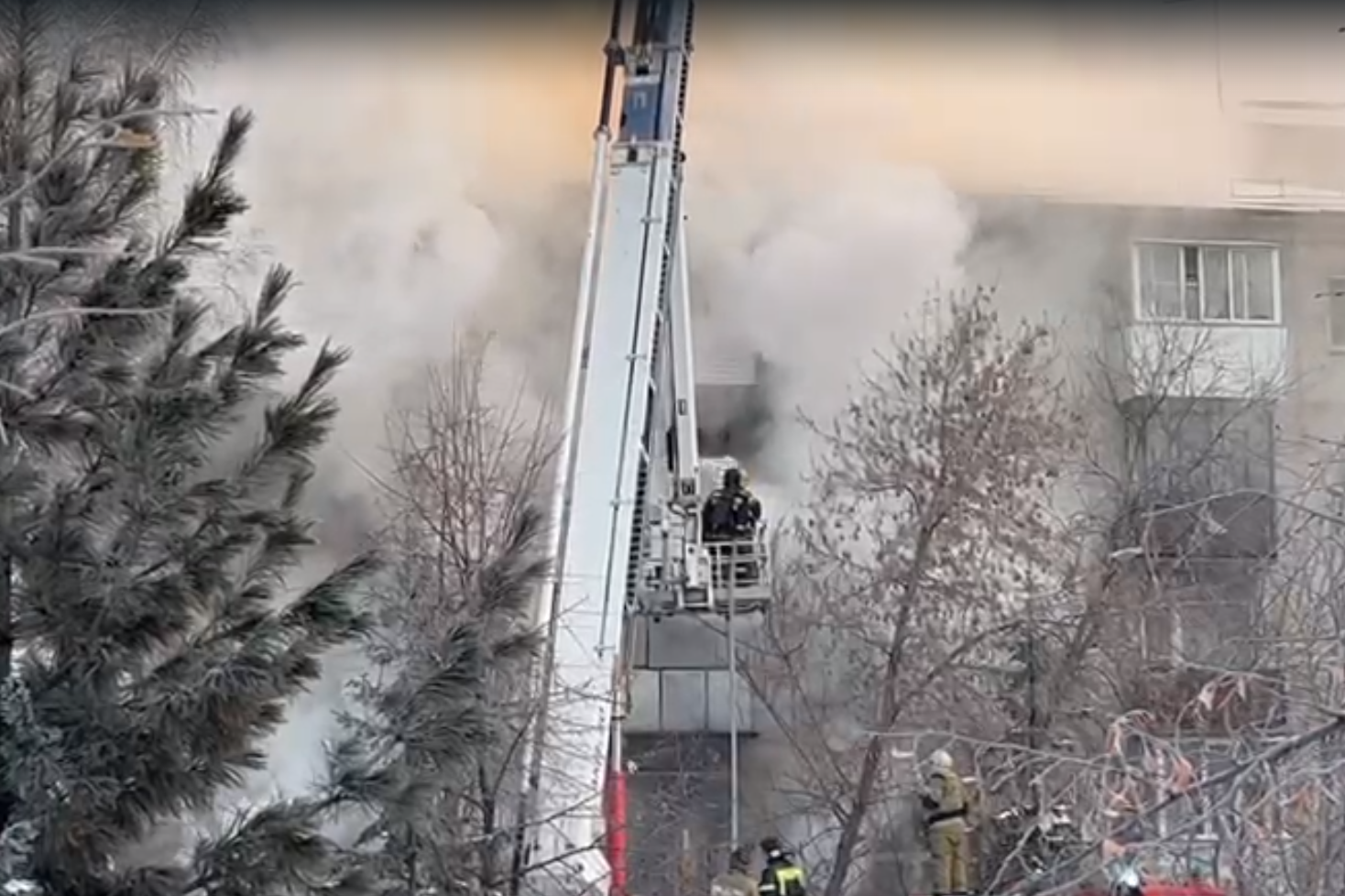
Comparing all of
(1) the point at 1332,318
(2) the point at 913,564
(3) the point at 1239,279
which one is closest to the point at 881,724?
(2) the point at 913,564

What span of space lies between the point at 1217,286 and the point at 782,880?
11.6m

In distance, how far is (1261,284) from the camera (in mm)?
20516

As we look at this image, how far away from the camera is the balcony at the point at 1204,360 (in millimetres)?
19031

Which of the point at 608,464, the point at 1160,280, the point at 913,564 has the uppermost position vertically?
the point at 1160,280

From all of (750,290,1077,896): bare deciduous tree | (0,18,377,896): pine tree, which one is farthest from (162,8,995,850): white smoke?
(0,18,377,896): pine tree

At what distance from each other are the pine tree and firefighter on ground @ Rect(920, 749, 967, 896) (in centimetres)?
603

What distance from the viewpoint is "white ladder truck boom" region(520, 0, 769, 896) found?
385 inches

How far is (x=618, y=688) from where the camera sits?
451 inches

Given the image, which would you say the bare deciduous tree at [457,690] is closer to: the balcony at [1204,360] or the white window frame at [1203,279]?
the balcony at [1204,360]

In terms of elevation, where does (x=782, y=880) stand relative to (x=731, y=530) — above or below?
below

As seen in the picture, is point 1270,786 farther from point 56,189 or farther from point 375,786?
point 56,189

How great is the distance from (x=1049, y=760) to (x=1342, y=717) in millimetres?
555

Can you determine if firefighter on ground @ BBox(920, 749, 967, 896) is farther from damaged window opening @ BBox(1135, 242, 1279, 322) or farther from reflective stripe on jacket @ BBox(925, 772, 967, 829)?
damaged window opening @ BBox(1135, 242, 1279, 322)

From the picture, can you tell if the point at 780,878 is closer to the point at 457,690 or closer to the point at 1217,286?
the point at 457,690
